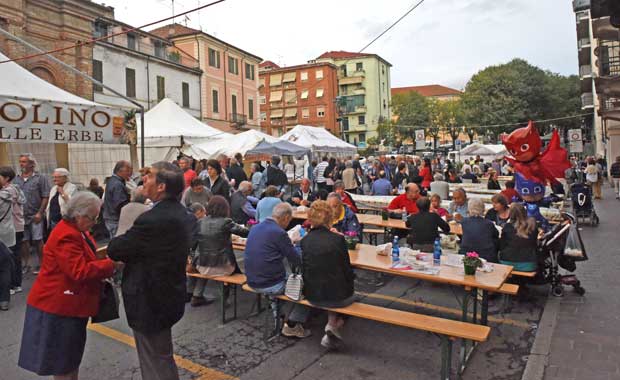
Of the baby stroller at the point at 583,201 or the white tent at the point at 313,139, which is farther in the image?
the white tent at the point at 313,139

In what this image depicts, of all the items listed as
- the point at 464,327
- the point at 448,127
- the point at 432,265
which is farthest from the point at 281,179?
the point at 448,127

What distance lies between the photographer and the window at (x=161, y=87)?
28484 millimetres

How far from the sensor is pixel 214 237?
5.19 meters

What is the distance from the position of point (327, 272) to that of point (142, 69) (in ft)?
86.5

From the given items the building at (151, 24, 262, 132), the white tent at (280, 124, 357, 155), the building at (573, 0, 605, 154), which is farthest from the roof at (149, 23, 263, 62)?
the building at (573, 0, 605, 154)

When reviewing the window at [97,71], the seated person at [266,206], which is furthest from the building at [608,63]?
the window at [97,71]

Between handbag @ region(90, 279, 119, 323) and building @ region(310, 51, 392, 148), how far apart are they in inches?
2546

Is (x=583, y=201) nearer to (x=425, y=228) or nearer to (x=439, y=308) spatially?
(x=425, y=228)

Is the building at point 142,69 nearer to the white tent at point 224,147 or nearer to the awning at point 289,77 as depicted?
the white tent at point 224,147

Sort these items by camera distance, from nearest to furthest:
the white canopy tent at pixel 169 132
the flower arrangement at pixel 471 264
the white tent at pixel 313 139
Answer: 1. the flower arrangement at pixel 471 264
2. the white canopy tent at pixel 169 132
3. the white tent at pixel 313 139

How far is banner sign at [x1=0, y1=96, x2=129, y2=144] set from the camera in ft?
24.4

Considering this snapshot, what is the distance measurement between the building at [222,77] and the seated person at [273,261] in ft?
98.1

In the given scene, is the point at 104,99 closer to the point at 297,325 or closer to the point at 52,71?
the point at 52,71

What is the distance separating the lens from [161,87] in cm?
2873
